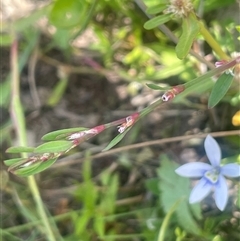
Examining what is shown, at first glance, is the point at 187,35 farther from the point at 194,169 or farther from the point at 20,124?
the point at 20,124

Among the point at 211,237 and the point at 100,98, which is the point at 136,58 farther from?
the point at 211,237

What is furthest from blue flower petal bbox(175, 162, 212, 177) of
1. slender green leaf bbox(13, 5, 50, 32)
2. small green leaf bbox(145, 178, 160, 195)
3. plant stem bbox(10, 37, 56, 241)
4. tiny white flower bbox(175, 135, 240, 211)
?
slender green leaf bbox(13, 5, 50, 32)

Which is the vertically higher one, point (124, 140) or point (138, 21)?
point (138, 21)

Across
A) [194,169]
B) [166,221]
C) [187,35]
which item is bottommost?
[166,221]

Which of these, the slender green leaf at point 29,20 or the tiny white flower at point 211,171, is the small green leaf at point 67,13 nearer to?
the slender green leaf at point 29,20

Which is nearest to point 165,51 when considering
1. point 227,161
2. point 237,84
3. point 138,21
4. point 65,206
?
point 138,21

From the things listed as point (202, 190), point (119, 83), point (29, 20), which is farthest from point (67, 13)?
point (202, 190)

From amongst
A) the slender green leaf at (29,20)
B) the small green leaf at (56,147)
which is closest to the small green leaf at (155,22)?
the small green leaf at (56,147)
